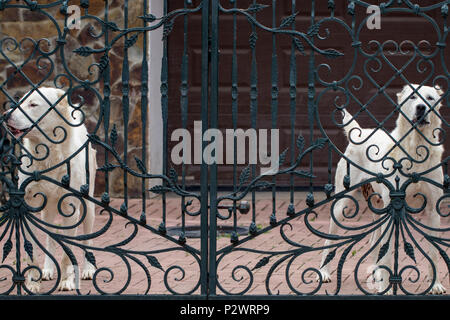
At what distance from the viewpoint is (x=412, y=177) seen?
187 inches

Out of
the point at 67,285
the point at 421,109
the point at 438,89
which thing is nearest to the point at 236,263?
the point at 67,285

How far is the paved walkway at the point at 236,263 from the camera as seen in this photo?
188 inches

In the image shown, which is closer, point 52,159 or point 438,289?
point 438,289

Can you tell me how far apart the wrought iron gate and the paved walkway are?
0.03 meters

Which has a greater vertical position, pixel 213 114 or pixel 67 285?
pixel 213 114

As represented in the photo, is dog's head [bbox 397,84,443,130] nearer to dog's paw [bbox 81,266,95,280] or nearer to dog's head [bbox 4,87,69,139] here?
dog's head [bbox 4,87,69,139]

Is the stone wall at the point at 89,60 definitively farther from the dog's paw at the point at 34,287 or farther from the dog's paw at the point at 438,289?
the dog's paw at the point at 438,289

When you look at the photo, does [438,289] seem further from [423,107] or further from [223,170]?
[223,170]

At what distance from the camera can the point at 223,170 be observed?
10.1 metres

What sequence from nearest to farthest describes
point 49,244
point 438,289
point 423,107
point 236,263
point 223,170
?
point 423,107 < point 438,289 < point 49,244 < point 236,263 < point 223,170

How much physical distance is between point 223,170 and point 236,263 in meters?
3.45

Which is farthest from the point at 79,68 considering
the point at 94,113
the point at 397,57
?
the point at 397,57

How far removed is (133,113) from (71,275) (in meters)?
4.14
